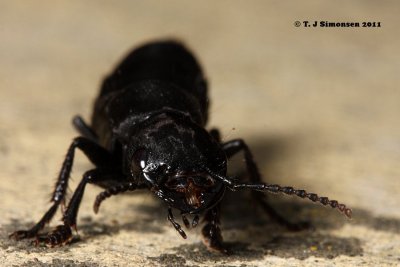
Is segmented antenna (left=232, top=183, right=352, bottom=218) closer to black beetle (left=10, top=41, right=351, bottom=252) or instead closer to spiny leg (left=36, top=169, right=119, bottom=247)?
black beetle (left=10, top=41, right=351, bottom=252)

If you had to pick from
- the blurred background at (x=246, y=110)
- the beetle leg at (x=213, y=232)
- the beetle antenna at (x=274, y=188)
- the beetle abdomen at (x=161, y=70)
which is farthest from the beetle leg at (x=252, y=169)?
the beetle antenna at (x=274, y=188)

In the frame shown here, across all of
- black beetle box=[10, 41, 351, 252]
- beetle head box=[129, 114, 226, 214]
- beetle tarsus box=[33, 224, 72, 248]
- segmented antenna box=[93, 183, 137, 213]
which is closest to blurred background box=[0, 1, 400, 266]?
beetle tarsus box=[33, 224, 72, 248]

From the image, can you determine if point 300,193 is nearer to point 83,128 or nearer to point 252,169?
point 252,169

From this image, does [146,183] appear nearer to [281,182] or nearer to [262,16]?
[281,182]

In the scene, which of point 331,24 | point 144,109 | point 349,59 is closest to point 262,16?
point 331,24

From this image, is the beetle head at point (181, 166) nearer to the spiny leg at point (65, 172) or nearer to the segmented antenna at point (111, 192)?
the segmented antenna at point (111, 192)

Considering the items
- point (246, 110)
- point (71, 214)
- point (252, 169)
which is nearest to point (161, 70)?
point (252, 169)
